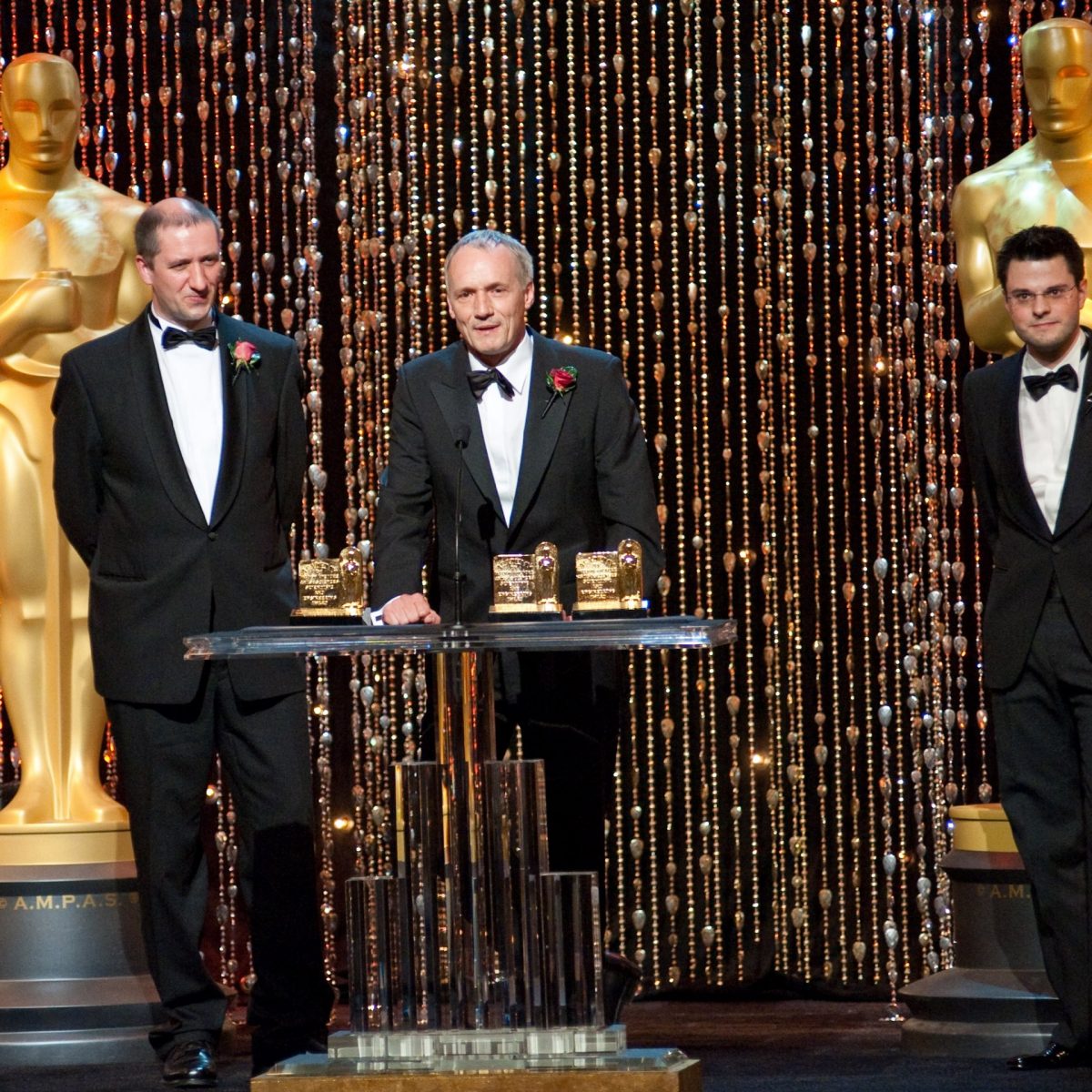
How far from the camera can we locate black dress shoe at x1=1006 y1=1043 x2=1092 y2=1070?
143 inches

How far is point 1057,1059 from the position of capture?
3643mm

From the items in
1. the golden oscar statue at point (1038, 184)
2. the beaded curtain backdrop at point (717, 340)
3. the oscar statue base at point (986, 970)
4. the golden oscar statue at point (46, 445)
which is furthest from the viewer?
the beaded curtain backdrop at point (717, 340)

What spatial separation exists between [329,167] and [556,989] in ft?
9.18

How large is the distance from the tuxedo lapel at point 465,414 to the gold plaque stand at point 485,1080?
37.9 inches

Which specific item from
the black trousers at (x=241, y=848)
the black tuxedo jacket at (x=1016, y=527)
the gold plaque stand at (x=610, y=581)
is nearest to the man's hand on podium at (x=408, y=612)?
the gold plaque stand at (x=610, y=581)

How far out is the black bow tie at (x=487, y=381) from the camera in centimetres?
335

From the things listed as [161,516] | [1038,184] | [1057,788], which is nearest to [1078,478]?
[1057,788]

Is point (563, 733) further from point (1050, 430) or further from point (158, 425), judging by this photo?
point (1050, 430)

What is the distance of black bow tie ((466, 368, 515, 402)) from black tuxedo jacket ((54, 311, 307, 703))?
48 cm

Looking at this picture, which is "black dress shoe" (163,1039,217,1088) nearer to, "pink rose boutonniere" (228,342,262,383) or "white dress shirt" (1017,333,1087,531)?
"pink rose boutonniere" (228,342,262,383)

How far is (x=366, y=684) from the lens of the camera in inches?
198

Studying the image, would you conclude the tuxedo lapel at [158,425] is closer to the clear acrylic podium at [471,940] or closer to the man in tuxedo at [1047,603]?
the clear acrylic podium at [471,940]

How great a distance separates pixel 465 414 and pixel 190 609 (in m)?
0.59

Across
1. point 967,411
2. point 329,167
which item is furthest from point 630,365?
point 967,411
